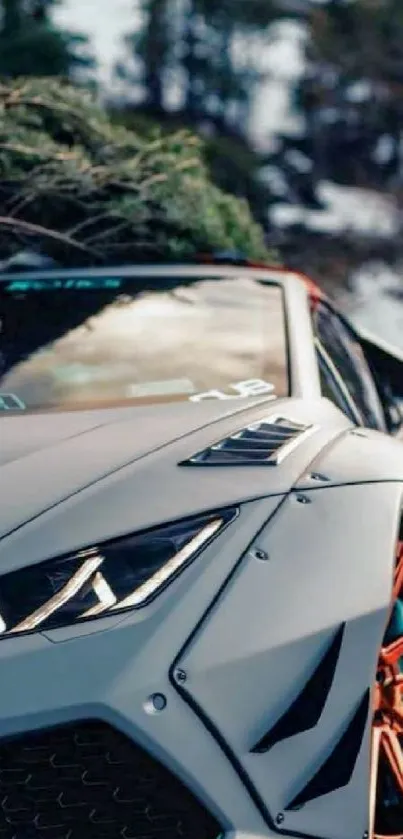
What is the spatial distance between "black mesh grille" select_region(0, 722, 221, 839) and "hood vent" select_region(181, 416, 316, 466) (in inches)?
27.3

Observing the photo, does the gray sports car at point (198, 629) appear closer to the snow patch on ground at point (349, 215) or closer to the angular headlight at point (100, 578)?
the angular headlight at point (100, 578)

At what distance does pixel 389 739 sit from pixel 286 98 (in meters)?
30.0

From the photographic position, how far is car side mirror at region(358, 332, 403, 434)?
458 centimetres

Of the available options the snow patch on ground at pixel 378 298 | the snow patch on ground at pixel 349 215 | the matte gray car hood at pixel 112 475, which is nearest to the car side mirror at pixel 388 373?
the matte gray car hood at pixel 112 475

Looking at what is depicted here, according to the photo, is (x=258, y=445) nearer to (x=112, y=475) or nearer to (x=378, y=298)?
(x=112, y=475)

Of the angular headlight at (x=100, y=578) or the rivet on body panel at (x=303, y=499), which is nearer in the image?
the angular headlight at (x=100, y=578)

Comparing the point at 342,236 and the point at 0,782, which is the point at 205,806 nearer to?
the point at 0,782

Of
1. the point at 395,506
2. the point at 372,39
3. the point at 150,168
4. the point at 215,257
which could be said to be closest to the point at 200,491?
the point at 395,506

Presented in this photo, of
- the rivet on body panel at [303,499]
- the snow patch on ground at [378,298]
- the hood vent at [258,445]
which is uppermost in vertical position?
the hood vent at [258,445]

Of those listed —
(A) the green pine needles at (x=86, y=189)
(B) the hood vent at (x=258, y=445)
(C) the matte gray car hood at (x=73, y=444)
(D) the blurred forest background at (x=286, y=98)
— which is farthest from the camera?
(D) the blurred forest background at (x=286, y=98)

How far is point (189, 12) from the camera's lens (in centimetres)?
3284

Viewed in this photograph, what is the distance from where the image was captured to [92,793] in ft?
7.47

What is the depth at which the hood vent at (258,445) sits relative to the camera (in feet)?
9.07

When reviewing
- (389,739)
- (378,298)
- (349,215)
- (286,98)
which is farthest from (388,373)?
(286,98)
